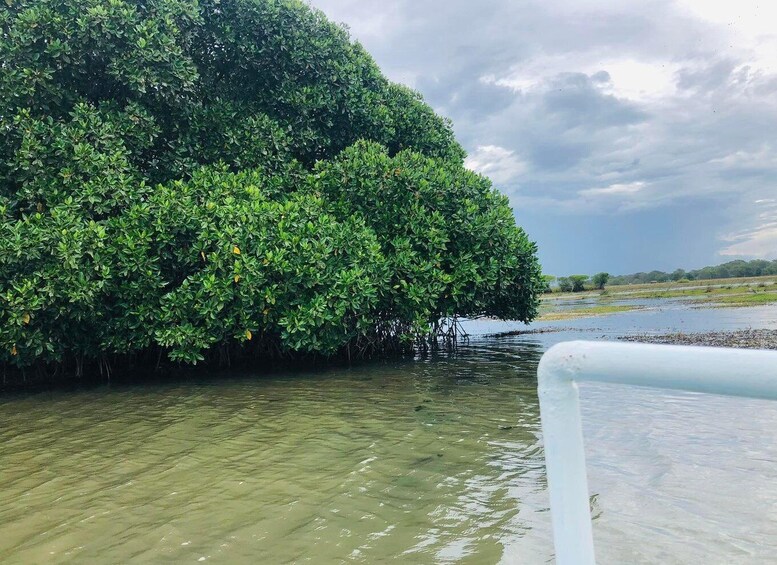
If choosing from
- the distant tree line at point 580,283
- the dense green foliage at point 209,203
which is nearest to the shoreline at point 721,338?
the dense green foliage at point 209,203

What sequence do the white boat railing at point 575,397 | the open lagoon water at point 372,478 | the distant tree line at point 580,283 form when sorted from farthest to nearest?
the distant tree line at point 580,283
the open lagoon water at point 372,478
the white boat railing at point 575,397

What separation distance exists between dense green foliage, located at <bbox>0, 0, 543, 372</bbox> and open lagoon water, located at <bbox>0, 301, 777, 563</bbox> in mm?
1908

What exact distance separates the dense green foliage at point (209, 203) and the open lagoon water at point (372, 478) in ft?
6.26

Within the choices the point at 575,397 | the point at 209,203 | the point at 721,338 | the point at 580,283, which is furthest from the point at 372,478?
the point at 580,283

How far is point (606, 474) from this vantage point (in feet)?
16.0

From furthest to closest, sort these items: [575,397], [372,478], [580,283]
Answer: [580,283], [372,478], [575,397]

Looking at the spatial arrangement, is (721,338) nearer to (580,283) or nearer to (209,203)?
(209,203)

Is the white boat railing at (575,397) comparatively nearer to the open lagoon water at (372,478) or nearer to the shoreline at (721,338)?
the open lagoon water at (372,478)

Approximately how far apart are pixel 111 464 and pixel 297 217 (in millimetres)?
5776

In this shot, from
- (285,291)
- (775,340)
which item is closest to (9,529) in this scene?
(285,291)

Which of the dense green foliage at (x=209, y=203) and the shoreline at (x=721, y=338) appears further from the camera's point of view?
the shoreline at (x=721, y=338)

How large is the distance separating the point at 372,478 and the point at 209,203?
6.61m

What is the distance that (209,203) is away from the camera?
10086 mm

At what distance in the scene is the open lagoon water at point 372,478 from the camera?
3.77 meters
